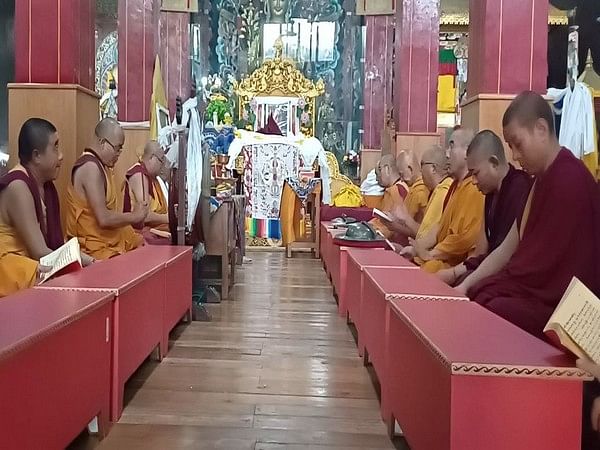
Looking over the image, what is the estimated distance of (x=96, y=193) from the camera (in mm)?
4383

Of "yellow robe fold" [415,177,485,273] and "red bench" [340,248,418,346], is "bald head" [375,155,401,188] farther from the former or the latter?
"yellow robe fold" [415,177,485,273]

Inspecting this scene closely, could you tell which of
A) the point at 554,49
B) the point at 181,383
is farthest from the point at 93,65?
the point at 554,49

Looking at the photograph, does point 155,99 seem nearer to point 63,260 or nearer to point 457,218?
point 457,218

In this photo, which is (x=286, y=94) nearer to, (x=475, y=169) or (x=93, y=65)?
(x=93, y=65)

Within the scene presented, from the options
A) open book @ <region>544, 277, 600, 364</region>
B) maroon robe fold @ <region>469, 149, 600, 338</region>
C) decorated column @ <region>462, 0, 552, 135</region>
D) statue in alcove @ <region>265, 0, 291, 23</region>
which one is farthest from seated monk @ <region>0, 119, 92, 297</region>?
statue in alcove @ <region>265, 0, 291, 23</region>

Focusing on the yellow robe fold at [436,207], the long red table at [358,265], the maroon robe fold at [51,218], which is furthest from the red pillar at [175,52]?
the maroon robe fold at [51,218]

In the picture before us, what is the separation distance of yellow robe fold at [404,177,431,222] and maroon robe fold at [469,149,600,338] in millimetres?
2820

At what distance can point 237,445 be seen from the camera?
2.69 metres

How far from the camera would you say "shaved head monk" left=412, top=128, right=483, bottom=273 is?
4008mm

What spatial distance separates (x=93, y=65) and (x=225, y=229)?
166 centimetres

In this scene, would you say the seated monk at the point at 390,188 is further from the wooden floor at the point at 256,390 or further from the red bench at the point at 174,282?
the red bench at the point at 174,282

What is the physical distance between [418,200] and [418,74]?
10.1ft

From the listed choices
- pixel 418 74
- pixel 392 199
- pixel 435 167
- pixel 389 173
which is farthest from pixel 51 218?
pixel 418 74

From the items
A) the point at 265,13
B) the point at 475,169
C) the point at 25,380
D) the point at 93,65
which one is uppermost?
the point at 265,13
